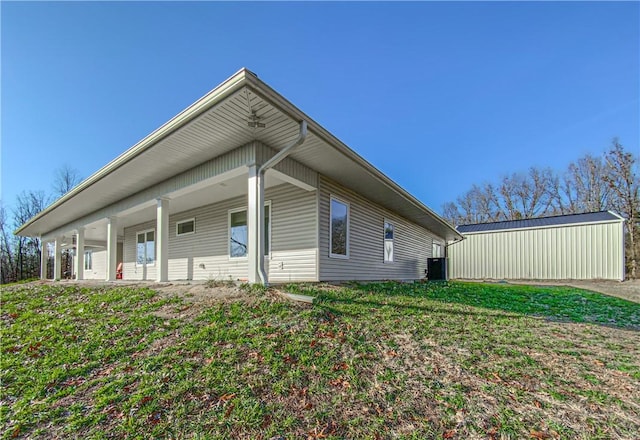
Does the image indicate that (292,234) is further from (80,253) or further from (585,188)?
(585,188)

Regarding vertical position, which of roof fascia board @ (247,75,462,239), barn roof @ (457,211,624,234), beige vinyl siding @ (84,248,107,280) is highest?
roof fascia board @ (247,75,462,239)

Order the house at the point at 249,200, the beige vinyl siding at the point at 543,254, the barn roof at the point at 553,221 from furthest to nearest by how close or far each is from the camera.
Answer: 1. the barn roof at the point at 553,221
2. the beige vinyl siding at the point at 543,254
3. the house at the point at 249,200

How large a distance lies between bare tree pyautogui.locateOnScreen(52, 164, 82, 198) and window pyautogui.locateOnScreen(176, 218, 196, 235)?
24411 mm

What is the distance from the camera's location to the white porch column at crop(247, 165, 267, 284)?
5.57 meters

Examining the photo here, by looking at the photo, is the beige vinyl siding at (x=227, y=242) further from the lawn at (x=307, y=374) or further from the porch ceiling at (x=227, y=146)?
the lawn at (x=307, y=374)

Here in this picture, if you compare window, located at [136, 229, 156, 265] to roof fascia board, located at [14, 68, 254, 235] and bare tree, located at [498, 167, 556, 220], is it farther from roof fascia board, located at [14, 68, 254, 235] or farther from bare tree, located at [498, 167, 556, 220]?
bare tree, located at [498, 167, 556, 220]

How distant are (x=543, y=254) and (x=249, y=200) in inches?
676

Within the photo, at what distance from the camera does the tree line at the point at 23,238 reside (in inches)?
987

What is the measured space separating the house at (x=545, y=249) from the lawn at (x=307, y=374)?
12.8 metres

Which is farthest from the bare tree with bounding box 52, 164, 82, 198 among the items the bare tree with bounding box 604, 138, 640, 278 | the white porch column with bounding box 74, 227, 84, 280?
the bare tree with bounding box 604, 138, 640, 278

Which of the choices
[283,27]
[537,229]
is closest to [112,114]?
[283,27]

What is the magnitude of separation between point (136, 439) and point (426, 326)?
11.6 feet

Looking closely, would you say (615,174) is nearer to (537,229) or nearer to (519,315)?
(537,229)

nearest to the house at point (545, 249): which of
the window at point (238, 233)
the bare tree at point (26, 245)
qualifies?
the window at point (238, 233)
